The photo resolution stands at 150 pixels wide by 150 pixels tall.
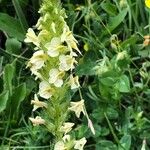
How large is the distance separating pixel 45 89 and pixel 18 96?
804mm

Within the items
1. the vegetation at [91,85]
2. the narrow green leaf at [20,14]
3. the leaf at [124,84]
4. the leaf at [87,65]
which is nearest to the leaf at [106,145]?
the vegetation at [91,85]

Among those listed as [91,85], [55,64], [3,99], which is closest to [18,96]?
[3,99]

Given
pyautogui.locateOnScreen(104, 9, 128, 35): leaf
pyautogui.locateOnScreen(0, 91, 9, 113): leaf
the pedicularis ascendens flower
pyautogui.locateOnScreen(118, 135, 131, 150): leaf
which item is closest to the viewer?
the pedicularis ascendens flower

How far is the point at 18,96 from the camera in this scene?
8.61 ft

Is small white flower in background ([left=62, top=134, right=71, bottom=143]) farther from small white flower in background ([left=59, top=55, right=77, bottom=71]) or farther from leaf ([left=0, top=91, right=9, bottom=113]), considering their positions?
leaf ([left=0, top=91, right=9, bottom=113])

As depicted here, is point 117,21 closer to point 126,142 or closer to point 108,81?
point 108,81

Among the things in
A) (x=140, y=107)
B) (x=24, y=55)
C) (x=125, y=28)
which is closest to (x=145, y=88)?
(x=140, y=107)

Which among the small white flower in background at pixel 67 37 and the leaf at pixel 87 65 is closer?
the small white flower in background at pixel 67 37

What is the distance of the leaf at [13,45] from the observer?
2.86 metres

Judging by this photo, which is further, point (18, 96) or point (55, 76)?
point (18, 96)

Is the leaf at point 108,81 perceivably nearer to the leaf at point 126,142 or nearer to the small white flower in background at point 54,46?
the leaf at point 126,142

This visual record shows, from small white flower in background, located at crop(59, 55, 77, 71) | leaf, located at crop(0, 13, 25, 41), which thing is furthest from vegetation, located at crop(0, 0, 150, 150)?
small white flower in background, located at crop(59, 55, 77, 71)

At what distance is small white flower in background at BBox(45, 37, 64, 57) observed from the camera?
1.74 m

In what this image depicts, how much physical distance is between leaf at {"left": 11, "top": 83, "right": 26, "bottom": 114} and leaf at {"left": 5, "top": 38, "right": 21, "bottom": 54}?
0.94ft
